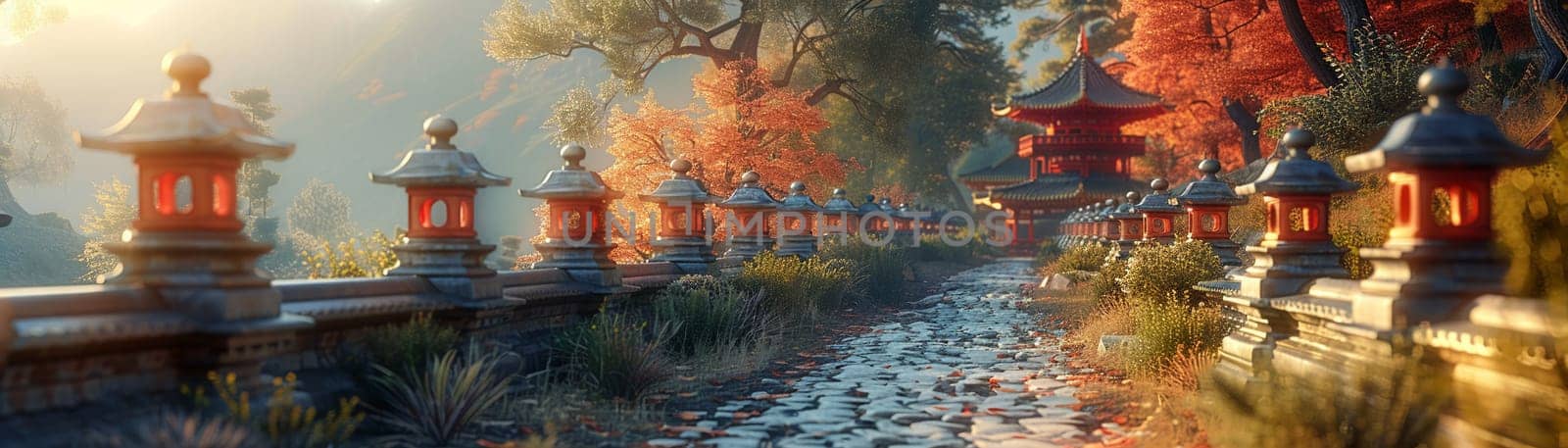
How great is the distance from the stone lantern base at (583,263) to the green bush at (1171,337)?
4849mm

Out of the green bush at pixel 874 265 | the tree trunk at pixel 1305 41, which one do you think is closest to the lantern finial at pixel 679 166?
the green bush at pixel 874 265

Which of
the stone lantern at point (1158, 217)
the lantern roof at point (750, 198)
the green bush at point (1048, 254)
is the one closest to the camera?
the lantern roof at point (750, 198)

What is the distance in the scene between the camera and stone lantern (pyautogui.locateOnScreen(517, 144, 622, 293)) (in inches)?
430

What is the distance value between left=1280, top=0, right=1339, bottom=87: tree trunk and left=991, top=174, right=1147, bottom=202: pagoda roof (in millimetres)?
19794

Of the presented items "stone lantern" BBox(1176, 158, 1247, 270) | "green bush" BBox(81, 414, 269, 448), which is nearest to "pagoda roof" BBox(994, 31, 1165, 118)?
"stone lantern" BBox(1176, 158, 1247, 270)

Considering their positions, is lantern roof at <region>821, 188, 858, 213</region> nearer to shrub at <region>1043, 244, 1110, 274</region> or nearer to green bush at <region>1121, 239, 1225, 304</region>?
shrub at <region>1043, 244, 1110, 274</region>

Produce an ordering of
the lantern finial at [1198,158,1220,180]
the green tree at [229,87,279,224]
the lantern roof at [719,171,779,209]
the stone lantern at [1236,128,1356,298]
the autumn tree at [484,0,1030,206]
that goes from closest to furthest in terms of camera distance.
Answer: the stone lantern at [1236,128,1356,298] → the lantern finial at [1198,158,1220,180] → the lantern roof at [719,171,779,209] → the autumn tree at [484,0,1030,206] → the green tree at [229,87,279,224]

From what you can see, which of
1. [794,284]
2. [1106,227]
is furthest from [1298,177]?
[1106,227]

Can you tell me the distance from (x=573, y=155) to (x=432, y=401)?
473 centimetres

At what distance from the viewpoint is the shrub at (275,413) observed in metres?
5.48

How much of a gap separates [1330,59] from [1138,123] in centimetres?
2583

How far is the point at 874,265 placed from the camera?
21.1m

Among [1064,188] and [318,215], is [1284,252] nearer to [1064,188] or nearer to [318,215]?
[1064,188]

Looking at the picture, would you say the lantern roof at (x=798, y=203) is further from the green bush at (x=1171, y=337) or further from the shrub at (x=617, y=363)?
the shrub at (x=617, y=363)
